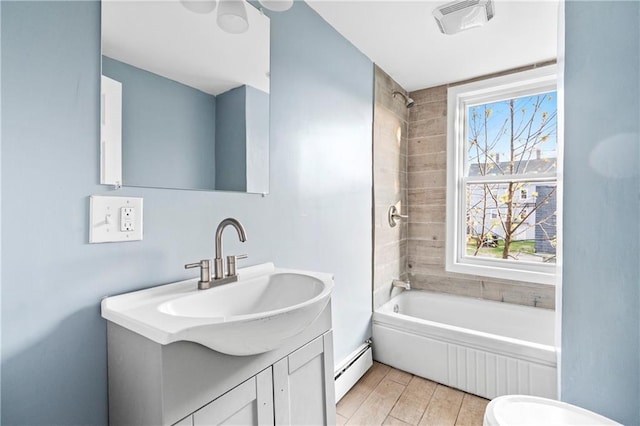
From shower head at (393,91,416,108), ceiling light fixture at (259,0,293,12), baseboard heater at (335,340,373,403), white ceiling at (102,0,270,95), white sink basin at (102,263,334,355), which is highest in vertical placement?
shower head at (393,91,416,108)

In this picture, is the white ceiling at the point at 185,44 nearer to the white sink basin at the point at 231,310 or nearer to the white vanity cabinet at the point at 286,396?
the white sink basin at the point at 231,310

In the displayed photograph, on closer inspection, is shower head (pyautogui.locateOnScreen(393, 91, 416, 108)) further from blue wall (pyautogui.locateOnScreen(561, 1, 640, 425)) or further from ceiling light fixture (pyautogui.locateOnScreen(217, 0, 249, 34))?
ceiling light fixture (pyautogui.locateOnScreen(217, 0, 249, 34))

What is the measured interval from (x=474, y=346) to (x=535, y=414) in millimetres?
773

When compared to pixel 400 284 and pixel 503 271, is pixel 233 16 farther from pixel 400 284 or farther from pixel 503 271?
pixel 503 271

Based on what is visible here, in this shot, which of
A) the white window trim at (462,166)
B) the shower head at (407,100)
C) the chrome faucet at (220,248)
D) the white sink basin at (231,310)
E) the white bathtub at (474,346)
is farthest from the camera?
the shower head at (407,100)

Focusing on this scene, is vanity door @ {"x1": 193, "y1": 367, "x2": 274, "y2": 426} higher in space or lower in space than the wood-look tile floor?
higher

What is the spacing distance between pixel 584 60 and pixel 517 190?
1.44 m

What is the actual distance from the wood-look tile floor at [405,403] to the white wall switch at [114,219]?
58.8 inches

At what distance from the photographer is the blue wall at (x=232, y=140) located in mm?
1238

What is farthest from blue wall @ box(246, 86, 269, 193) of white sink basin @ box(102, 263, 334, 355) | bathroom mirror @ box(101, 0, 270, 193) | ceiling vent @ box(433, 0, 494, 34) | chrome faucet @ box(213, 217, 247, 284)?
ceiling vent @ box(433, 0, 494, 34)

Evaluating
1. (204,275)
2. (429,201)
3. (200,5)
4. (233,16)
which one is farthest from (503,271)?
(200,5)

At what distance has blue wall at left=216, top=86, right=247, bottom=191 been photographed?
1238 millimetres

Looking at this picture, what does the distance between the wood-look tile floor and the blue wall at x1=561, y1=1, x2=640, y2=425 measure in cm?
58

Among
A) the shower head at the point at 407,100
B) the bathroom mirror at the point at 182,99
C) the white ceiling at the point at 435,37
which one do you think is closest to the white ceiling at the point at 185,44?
the bathroom mirror at the point at 182,99
